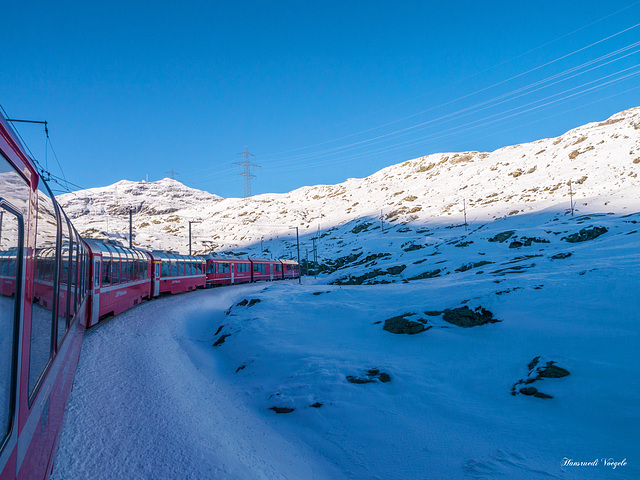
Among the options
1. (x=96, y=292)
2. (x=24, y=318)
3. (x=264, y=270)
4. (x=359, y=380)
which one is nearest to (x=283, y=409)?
(x=359, y=380)

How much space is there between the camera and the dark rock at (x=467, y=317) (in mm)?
9654

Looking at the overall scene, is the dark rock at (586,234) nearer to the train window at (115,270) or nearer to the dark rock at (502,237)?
the dark rock at (502,237)

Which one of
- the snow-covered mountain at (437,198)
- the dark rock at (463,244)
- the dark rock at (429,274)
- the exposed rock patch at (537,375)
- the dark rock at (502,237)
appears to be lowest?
the exposed rock patch at (537,375)

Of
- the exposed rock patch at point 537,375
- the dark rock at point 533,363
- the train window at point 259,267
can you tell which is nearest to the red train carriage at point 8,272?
the exposed rock patch at point 537,375

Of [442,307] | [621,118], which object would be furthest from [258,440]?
[621,118]

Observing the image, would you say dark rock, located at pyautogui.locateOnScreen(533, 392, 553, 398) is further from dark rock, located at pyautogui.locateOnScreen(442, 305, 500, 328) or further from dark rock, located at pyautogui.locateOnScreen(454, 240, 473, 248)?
dark rock, located at pyautogui.locateOnScreen(454, 240, 473, 248)

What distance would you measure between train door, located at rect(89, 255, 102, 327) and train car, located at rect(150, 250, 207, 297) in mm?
8814

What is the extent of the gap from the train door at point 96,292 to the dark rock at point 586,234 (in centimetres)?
3076

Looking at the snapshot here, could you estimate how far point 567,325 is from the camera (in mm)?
8219

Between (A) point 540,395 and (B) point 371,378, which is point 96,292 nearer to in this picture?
(B) point 371,378

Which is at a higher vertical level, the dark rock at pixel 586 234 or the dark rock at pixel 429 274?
the dark rock at pixel 586 234

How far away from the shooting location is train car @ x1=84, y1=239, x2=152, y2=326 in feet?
40.1

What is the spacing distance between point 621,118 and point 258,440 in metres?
146

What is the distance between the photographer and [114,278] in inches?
551
